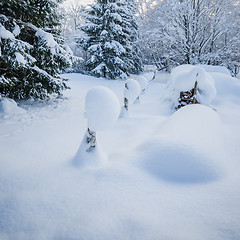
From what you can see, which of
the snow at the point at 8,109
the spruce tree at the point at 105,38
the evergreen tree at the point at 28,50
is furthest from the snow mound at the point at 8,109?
the spruce tree at the point at 105,38

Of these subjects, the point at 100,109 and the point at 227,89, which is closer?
the point at 100,109

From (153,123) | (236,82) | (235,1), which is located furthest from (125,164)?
(235,1)

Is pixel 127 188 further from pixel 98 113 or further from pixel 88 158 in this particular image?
pixel 98 113

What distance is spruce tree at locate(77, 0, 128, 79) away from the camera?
38.6ft

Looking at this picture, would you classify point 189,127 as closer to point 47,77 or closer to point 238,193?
point 238,193

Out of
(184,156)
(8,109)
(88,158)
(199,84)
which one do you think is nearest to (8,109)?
(8,109)

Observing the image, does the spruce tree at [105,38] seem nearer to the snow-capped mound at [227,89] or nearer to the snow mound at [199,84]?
the snow-capped mound at [227,89]

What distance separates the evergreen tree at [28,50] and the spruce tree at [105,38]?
6.50m

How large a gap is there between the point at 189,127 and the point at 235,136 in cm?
122

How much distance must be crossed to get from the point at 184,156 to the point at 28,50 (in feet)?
16.7

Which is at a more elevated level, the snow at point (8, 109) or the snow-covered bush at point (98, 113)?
the snow-covered bush at point (98, 113)

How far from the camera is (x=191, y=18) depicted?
977cm

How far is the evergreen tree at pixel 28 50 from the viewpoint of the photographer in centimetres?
389

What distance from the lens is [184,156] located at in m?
1.80
